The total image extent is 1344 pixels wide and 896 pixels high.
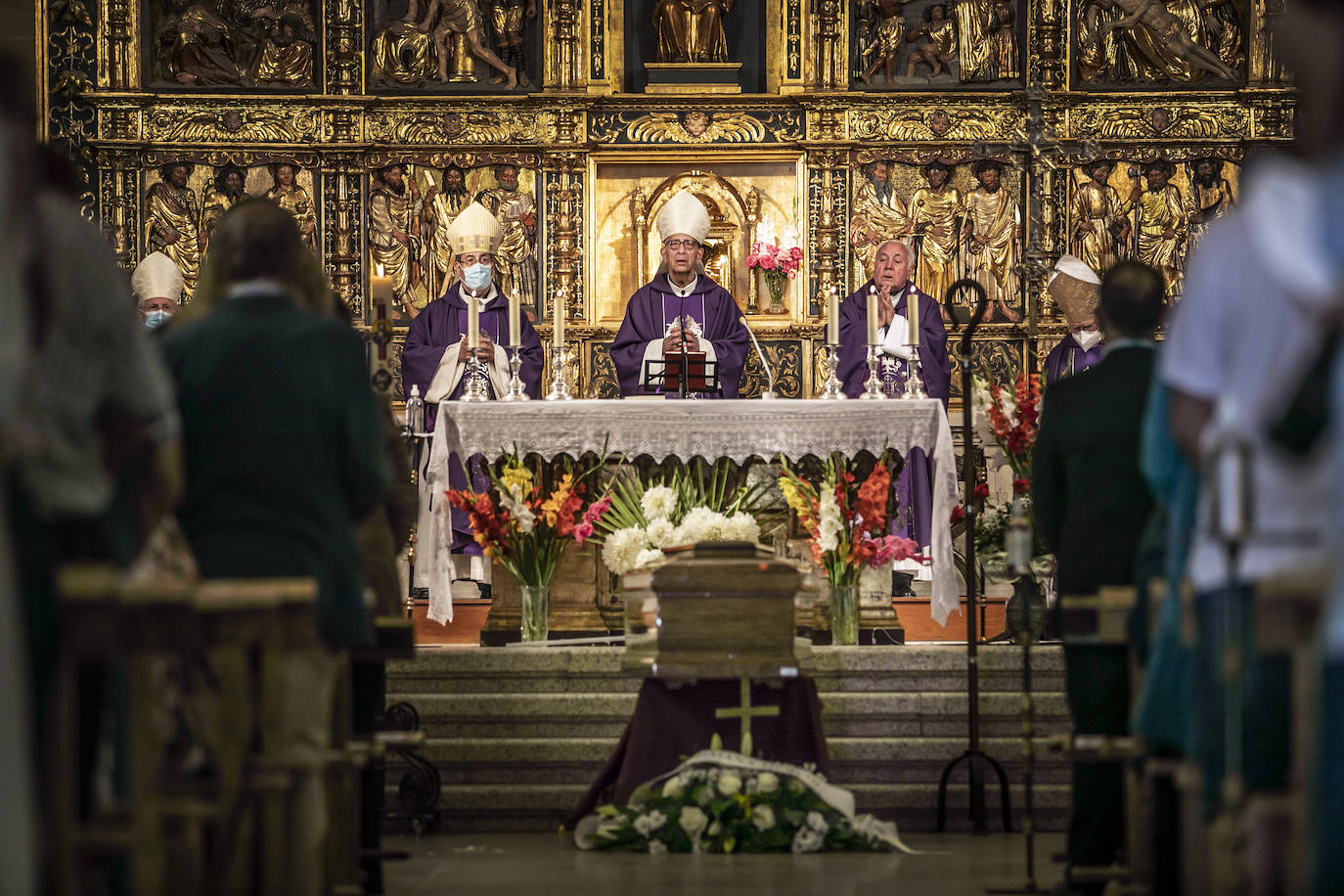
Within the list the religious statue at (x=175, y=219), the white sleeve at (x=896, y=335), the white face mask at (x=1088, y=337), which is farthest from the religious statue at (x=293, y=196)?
the white face mask at (x=1088, y=337)

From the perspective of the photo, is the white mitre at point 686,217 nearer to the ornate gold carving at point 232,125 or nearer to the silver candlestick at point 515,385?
the silver candlestick at point 515,385

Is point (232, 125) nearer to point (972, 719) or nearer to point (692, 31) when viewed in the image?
point (692, 31)

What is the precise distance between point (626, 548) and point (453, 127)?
17.8 feet

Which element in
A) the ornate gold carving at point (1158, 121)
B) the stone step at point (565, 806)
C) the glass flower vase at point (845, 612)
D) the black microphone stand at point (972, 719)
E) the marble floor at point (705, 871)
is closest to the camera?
the marble floor at point (705, 871)

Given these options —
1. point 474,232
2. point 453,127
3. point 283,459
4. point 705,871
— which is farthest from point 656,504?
point 453,127

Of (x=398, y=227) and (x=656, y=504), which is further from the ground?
(x=398, y=227)

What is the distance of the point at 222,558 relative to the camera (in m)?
3.74

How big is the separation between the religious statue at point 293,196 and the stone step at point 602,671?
5.44m

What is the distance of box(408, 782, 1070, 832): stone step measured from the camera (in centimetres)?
679

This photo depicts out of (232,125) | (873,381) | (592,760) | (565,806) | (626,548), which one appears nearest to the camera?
(565,806)

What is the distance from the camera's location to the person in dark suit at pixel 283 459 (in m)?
3.74

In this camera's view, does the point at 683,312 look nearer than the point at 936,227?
Yes

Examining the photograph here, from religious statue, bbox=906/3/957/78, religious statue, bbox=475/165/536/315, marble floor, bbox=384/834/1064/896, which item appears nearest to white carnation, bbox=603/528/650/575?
marble floor, bbox=384/834/1064/896

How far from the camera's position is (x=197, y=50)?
12.0 meters
